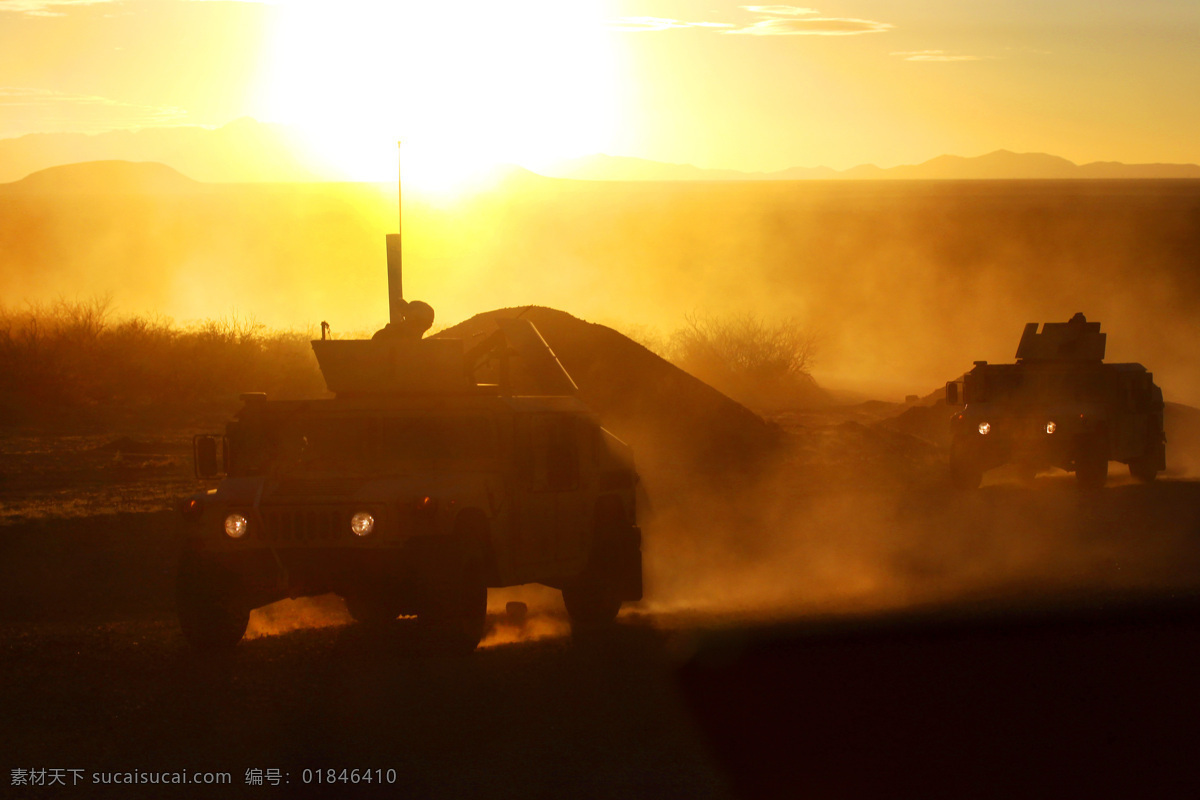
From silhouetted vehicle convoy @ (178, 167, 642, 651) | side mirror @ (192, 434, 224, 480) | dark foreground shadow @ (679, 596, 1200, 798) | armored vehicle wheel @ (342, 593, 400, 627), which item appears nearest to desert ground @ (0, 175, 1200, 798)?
dark foreground shadow @ (679, 596, 1200, 798)

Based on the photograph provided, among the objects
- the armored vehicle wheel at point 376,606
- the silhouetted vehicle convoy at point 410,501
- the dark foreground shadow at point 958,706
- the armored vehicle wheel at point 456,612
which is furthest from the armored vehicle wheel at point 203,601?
the dark foreground shadow at point 958,706

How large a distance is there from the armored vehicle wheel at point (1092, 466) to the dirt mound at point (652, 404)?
6716mm

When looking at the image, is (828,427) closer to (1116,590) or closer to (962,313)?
(1116,590)

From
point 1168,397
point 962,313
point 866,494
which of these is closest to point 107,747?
point 866,494

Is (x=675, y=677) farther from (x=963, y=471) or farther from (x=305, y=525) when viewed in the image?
(x=963, y=471)

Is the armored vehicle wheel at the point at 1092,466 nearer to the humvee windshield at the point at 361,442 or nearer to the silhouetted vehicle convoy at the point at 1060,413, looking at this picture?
the silhouetted vehicle convoy at the point at 1060,413

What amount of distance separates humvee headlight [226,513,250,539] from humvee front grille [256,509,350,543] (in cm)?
13

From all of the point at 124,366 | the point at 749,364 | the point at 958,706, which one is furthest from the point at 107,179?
the point at 958,706

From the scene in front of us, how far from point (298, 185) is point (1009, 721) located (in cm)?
17397

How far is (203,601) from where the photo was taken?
9.77 metres

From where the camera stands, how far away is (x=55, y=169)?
17525 centimetres

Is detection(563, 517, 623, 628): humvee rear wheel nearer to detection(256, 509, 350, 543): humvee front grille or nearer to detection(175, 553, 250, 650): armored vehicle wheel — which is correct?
detection(256, 509, 350, 543): humvee front grille

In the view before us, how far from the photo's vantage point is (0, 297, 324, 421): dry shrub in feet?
105

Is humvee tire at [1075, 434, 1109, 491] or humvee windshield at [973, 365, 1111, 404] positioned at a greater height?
humvee windshield at [973, 365, 1111, 404]
